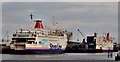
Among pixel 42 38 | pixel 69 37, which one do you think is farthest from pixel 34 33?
pixel 69 37

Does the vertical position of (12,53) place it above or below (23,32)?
below

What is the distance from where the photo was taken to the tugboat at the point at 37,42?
3285 inches

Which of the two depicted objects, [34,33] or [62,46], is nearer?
[34,33]

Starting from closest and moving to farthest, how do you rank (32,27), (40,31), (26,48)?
(26,48) → (40,31) → (32,27)

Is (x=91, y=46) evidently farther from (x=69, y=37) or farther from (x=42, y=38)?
(x=42, y=38)

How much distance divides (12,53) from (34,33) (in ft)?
27.4

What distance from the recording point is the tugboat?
274ft

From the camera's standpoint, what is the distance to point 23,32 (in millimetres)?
86750

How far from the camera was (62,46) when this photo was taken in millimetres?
94062

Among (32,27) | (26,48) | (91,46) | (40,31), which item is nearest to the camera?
(26,48)

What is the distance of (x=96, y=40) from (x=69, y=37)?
1075 centimetres

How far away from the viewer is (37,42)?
3346 inches

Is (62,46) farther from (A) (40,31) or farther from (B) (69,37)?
(B) (69,37)

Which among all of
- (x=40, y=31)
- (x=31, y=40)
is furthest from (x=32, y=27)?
(x=31, y=40)
